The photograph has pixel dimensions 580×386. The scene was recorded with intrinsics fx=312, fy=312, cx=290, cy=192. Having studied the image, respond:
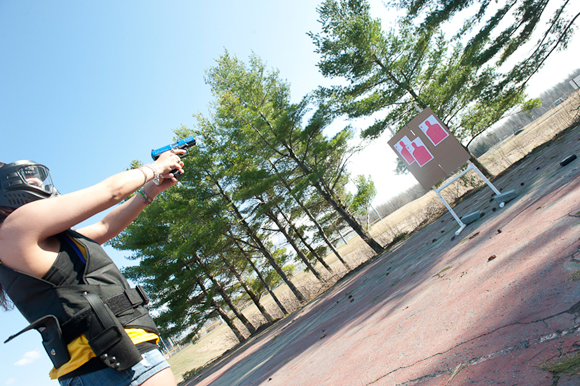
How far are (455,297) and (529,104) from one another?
17.7 m

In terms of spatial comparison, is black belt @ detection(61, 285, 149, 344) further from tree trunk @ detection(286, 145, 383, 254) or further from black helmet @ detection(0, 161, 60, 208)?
tree trunk @ detection(286, 145, 383, 254)

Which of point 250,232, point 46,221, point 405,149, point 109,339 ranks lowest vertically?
point 109,339

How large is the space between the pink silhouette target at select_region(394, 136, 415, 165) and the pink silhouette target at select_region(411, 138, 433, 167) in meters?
0.11

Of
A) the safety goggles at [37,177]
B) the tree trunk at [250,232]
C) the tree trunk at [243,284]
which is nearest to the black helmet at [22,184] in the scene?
the safety goggles at [37,177]

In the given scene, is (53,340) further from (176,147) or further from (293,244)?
(293,244)

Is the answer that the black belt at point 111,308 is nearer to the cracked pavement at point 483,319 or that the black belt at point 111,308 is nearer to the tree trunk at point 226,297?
the cracked pavement at point 483,319

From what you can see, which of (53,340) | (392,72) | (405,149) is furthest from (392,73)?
(53,340)

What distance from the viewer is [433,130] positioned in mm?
7898

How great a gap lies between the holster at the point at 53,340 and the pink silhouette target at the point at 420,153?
8.33 metres

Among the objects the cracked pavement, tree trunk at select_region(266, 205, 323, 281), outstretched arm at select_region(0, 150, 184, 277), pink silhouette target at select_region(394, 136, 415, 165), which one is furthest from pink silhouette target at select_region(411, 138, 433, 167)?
tree trunk at select_region(266, 205, 323, 281)

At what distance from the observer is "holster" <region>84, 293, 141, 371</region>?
1310mm

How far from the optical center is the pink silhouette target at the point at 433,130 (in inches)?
306

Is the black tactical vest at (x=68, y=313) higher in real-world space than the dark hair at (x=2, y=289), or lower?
lower

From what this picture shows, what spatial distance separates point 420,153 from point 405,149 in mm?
467
